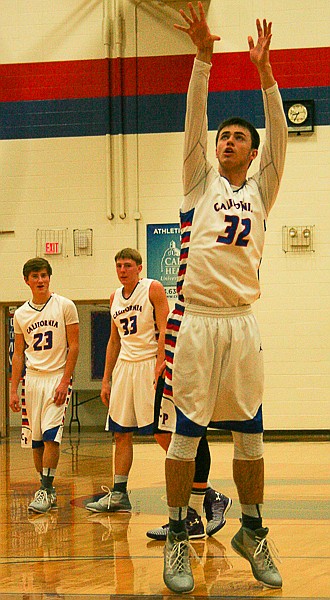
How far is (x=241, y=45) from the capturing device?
13.4 m

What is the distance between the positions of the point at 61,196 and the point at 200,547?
967 centimetres

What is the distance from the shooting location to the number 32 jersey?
3797 mm

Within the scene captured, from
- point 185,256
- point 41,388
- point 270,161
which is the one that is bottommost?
point 41,388

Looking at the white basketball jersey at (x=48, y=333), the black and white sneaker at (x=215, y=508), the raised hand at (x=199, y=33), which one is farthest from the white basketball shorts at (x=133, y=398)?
the raised hand at (x=199, y=33)

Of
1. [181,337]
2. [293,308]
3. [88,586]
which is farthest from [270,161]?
[293,308]

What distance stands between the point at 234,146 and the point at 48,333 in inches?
119

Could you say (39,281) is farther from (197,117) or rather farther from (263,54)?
(263,54)

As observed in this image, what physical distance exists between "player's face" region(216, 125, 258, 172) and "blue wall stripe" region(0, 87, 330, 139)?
9.66m

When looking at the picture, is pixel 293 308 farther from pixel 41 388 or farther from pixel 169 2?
pixel 41 388

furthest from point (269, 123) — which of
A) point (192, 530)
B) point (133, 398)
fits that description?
point (133, 398)

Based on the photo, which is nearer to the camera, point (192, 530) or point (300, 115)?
point (192, 530)

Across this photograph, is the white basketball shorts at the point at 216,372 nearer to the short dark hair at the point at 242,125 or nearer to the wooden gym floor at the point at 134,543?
the wooden gym floor at the point at 134,543

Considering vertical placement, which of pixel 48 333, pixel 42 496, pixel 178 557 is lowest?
pixel 42 496

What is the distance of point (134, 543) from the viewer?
483cm
